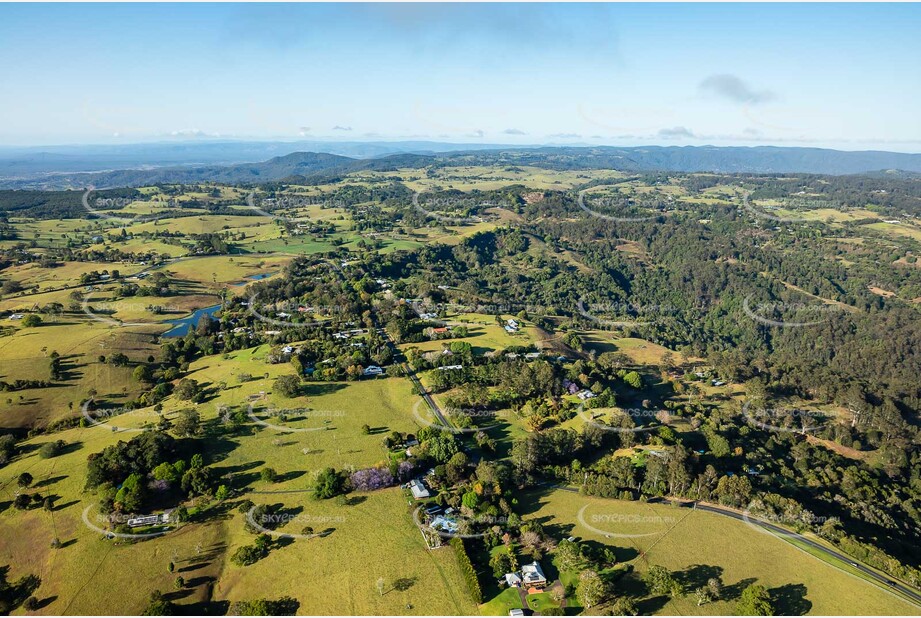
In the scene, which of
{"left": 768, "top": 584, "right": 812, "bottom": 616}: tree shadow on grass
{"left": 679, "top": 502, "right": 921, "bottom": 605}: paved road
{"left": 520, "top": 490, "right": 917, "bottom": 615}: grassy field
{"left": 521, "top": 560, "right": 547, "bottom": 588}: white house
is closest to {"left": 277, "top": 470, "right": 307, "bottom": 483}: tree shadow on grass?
{"left": 520, "top": 490, "right": 917, "bottom": 615}: grassy field

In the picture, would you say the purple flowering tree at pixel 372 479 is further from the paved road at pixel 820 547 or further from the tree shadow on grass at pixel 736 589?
the tree shadow on grass at pixel 736 589

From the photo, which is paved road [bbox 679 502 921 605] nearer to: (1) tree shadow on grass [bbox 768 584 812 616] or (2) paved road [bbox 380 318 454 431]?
(1) tree shadow on grass [bbox 768 584 812 616]

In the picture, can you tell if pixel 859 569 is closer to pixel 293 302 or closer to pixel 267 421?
pixel 267 421

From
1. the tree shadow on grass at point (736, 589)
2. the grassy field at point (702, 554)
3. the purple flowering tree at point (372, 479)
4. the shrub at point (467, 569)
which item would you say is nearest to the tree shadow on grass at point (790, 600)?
the grassy field at point (702, 554)

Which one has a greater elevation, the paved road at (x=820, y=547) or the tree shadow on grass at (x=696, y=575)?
the tree shadow on grass at (x=696, y=575)

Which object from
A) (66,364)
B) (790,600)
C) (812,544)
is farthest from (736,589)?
(66,364)

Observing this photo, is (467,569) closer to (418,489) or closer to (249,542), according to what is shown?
(418,489)
